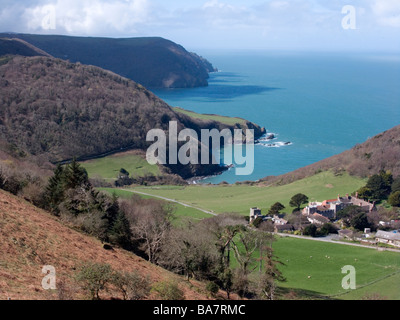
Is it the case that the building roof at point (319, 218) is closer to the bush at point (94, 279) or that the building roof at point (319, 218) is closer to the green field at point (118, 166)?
the bush at point (94, 279)

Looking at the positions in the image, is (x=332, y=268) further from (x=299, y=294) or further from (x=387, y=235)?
(x=387, y=235)

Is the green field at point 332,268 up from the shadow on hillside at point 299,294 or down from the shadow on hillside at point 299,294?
down

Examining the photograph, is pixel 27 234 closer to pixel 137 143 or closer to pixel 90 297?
pixel 90 297

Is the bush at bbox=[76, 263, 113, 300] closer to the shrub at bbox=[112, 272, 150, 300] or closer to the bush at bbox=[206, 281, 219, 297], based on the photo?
the shrub at bbox=[112, 272, 150, 300]

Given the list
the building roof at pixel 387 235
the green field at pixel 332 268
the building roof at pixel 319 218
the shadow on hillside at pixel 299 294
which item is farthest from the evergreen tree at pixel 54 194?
the building roof at pixel 387 235
